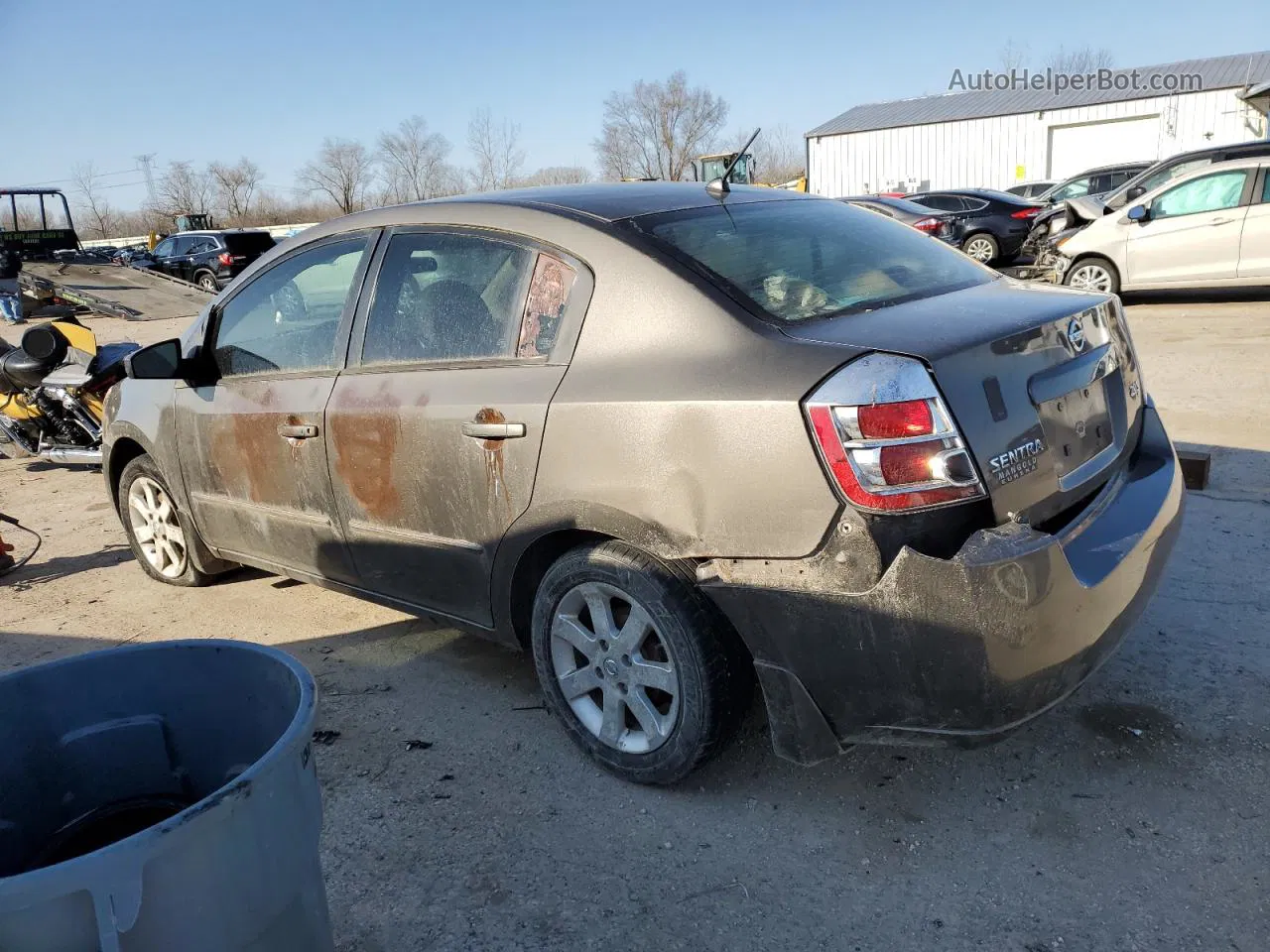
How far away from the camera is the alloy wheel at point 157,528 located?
479 cm

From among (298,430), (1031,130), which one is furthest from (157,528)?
(1031,130)

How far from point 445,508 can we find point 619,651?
0.77 meters

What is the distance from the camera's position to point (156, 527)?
4.90 meters

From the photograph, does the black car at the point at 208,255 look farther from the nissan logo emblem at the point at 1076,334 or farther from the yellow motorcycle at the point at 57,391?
the nissan logo emblem at the point at 1076,334

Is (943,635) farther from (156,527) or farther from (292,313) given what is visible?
(156,527)

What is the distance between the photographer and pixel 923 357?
89.7 inches

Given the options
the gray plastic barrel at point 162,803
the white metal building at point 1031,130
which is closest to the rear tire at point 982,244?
the gray plastic barrel at point 162,803

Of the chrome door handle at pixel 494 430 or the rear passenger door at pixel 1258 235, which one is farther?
the rear passenger door at pixel 1258 235

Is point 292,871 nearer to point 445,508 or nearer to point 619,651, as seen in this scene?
point 619,651

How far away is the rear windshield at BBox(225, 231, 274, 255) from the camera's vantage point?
25.5 meters

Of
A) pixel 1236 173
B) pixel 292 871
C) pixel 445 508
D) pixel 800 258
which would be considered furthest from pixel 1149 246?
pixel 292 871

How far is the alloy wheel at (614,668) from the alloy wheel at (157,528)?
261 cm

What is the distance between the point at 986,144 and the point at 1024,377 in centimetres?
4370

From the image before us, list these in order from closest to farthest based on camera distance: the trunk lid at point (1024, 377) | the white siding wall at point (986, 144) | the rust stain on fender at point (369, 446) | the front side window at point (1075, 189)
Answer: the trunk lid at point (1024, 377)
the rust stain on fender at point (369, 446)
the front side window at point (1075, 189)
the white siding wall at point (986, 144)
